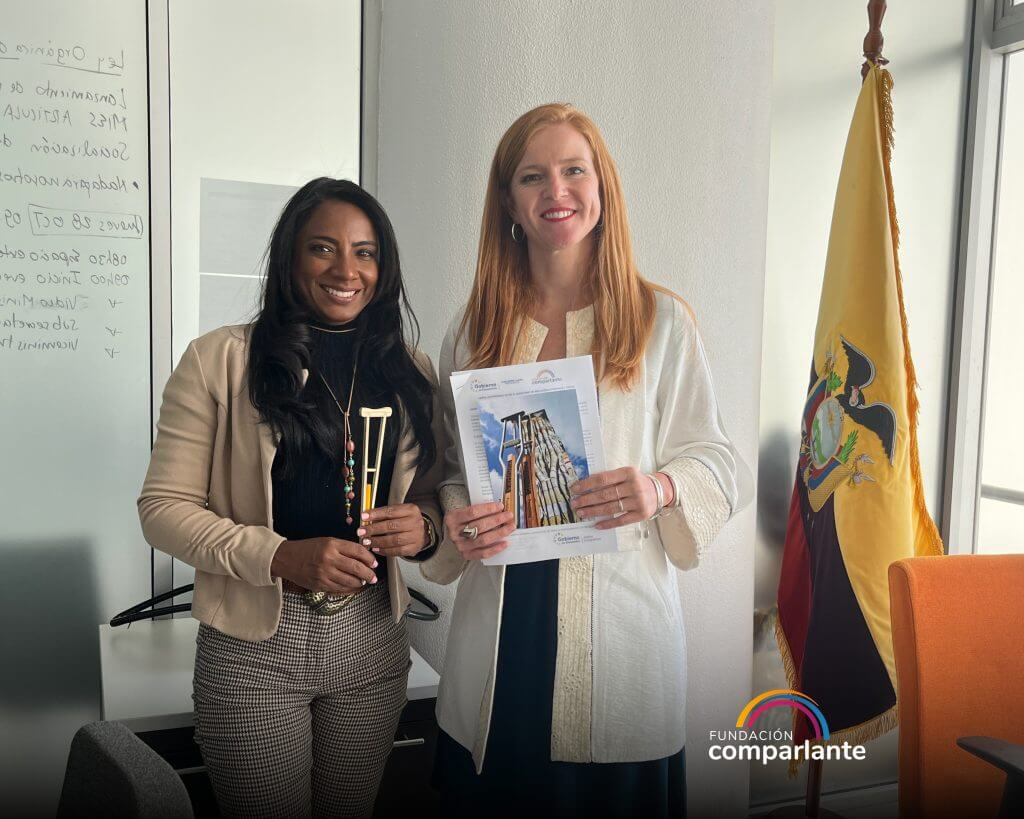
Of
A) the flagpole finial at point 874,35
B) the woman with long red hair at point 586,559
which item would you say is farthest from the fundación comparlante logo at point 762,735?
the flagpole finial at point 874,35

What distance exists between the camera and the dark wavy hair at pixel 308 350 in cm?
137

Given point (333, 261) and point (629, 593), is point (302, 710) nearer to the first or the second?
point (629, 593)

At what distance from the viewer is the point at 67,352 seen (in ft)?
7.75

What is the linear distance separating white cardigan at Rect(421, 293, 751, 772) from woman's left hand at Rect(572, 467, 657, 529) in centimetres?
7

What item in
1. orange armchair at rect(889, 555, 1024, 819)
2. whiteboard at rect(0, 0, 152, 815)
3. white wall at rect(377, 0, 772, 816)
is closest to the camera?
orange armchair at rect(889, 555, 1024, 819)

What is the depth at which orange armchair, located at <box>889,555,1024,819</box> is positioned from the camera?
1545mm

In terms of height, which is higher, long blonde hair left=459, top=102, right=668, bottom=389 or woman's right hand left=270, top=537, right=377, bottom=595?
long blonde hair left=459, top=102, right=668, bottom=389

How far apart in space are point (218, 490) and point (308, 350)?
0.28m

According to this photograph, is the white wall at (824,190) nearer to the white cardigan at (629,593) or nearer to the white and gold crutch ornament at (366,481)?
the white cardigan at (629,593)

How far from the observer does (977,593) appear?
1627 millimetres

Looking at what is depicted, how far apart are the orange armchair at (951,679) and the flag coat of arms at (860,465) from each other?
0.48m

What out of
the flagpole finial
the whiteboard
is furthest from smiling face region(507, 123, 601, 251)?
the whiteboard

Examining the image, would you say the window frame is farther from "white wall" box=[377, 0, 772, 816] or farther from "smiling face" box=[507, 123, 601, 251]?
Result: "smiling face" box=[507, 123, 601, 251]

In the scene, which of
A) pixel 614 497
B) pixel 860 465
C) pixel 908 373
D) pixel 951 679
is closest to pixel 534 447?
pixel 614 497
